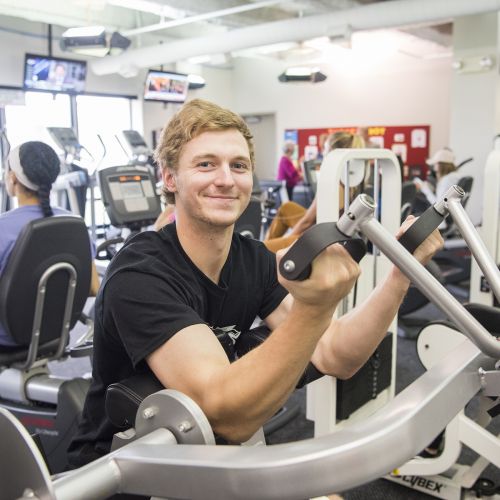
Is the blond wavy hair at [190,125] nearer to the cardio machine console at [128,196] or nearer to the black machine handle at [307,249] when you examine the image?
the black machine handle at [307,249]

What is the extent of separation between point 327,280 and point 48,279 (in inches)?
79.5

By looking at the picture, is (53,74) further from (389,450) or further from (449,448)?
(389,450)

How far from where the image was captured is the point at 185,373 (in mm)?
1053

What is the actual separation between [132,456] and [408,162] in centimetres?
1159

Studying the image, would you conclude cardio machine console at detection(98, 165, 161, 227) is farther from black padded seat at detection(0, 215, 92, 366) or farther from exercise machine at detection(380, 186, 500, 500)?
exercise machine at detection(380, 186, 500, 500)

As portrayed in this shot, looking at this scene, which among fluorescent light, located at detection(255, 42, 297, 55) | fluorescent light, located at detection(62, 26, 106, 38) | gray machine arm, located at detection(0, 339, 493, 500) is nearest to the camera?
gray machine arm, located at detection(0, 339, 493, 500)

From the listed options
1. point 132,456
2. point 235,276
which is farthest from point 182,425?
point 235,276

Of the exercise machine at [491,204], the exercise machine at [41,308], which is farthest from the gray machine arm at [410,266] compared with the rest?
the exercise machine at [491,204]

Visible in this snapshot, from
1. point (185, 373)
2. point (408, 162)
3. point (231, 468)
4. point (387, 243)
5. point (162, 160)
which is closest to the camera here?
point (231, 468)

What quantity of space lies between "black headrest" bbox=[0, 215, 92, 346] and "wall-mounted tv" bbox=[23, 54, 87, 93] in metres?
6.59

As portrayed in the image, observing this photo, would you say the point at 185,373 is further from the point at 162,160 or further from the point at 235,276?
the point at 162,160

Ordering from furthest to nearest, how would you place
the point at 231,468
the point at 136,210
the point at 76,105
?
the point at 76,105
the point at 136,210
the point at 231,468

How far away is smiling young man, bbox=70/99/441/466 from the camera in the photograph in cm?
96

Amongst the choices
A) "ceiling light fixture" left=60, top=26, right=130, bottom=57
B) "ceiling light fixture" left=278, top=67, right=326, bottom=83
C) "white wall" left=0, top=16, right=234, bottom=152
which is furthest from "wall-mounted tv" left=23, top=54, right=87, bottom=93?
"ceiling light fixture" left=278, top=67, right=326, bottom=83
